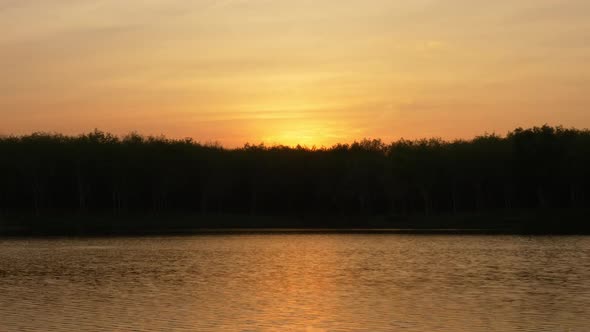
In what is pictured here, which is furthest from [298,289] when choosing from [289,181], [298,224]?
[289,181]

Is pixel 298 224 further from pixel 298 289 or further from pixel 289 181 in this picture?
pixel 298 289

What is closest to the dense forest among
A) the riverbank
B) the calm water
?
the riverbank

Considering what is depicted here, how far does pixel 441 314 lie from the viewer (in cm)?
3019

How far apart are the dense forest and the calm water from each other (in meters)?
49.6

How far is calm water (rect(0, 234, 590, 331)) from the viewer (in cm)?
2877

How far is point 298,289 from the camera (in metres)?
39.1

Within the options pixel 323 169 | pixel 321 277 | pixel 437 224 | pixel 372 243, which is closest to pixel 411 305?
pixel 321 277

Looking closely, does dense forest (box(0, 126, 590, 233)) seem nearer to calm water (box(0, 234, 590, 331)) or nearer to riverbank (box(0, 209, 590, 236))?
riverbank (box(0, 209, 590, 236))

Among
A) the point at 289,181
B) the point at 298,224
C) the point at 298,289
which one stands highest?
Result: the point at 289,181

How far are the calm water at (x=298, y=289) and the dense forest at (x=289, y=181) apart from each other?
49627 mm

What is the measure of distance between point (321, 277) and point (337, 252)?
2064cm

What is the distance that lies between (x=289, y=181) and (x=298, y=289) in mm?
92071

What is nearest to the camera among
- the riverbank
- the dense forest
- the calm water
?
the calm water

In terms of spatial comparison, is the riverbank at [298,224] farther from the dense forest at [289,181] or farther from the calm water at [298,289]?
Answer: the calm water at [298,289]
